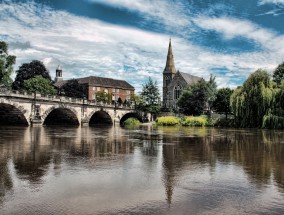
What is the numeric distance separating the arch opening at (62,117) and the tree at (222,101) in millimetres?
32475

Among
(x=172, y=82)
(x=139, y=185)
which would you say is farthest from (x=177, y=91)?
(x=139, y=185)

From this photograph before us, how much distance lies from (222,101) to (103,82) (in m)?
57.0

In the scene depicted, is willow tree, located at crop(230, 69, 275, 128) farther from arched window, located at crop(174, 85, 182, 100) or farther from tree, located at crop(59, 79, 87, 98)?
arched window, located at crop(174, 85, 182, 100)

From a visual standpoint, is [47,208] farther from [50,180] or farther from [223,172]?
[223,172]

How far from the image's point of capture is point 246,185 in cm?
945

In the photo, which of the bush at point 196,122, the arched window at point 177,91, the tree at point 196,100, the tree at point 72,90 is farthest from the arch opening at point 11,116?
the arched window at point 177,91

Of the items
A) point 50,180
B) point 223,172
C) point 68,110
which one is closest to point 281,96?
point 68,110

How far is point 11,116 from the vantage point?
4959 cm

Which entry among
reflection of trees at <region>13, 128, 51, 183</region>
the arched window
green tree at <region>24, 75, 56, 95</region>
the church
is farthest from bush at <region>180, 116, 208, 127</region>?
the arched window

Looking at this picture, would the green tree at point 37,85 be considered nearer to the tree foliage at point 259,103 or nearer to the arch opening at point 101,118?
the arch opening at point 101,118

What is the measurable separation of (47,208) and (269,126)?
4235 cm

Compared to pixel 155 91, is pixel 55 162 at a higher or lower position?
lower

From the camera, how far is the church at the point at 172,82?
114m

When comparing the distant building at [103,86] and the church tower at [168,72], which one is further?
the church tower at [168,72]
